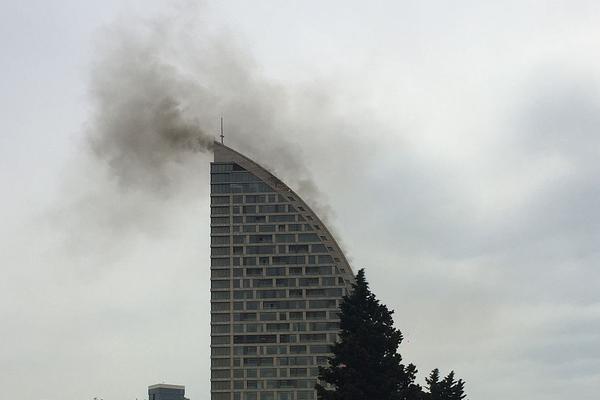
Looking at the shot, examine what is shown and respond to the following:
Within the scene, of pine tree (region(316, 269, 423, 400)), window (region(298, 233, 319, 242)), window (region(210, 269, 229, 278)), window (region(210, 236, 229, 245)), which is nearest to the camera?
pine tree (region(316, 269, 423, 400))

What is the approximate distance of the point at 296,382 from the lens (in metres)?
178

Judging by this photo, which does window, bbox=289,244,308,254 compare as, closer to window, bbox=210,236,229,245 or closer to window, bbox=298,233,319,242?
window, bbox=298,233,319,242

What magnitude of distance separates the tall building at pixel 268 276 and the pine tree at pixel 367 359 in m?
102

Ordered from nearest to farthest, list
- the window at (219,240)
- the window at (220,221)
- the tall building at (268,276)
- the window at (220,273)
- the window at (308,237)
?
the tall building at (268,276) < the window at (220,273) < the window at (308,237) < the window at (219,240) < the window at (220,221)

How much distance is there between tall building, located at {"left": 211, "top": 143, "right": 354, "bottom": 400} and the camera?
18012cm

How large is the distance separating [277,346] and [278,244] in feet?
57.4

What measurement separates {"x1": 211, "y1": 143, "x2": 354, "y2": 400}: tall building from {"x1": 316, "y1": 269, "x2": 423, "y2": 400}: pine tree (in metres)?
102

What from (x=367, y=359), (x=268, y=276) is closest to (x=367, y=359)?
(x=367, y=359)

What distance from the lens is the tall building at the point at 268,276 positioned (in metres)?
180

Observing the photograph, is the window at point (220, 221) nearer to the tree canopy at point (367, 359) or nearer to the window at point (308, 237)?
the window at point (308, 237)

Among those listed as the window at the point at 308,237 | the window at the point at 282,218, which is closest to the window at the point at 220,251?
the window at the point at 282,218

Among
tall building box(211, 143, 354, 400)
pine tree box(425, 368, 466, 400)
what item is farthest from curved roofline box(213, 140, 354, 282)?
pine tree box(425, 368, 466, 400)

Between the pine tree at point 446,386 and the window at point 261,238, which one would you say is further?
the window at point 261,238

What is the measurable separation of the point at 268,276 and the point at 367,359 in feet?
354
